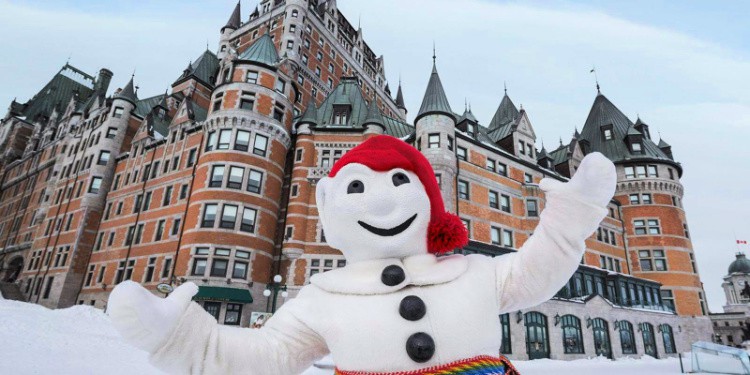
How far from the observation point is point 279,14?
40.2 meters

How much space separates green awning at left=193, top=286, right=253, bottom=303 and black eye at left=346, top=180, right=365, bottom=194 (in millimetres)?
20054

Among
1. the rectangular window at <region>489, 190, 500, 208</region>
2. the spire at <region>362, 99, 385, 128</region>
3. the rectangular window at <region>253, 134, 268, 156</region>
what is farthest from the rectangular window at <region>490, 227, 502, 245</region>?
the rectangular window at <region>253, 134, 268, 156</region>

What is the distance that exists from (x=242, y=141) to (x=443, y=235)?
23338 mm

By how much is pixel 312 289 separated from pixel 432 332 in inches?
33.8

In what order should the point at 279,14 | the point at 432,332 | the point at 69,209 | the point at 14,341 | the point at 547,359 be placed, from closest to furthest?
the point at 432,332
the point at 14,341
the point at 547,359
the point at 69,209
the point at 279,14

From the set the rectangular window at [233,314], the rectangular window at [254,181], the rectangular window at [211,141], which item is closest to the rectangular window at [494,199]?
the rectangular window at [254,181]

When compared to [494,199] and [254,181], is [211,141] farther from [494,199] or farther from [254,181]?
[494,199]

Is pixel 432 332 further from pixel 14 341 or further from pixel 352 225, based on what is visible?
pixel 14 341

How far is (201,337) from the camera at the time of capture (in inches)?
78.0

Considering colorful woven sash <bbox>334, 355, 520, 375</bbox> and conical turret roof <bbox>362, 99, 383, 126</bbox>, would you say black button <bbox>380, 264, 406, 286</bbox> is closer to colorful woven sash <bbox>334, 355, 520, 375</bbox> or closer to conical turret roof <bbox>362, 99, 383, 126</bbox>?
colorful woven sash <bbox>334, 355, 520, 375</bbox>

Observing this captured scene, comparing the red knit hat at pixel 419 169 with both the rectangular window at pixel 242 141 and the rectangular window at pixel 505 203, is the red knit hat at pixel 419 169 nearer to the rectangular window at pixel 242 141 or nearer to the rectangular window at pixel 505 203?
the rectangular window at pixel 242 141

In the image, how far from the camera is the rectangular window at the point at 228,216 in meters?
22.4

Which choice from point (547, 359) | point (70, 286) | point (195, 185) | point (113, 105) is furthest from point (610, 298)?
point (113, 105)

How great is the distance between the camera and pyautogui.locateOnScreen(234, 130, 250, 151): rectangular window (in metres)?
23.9
